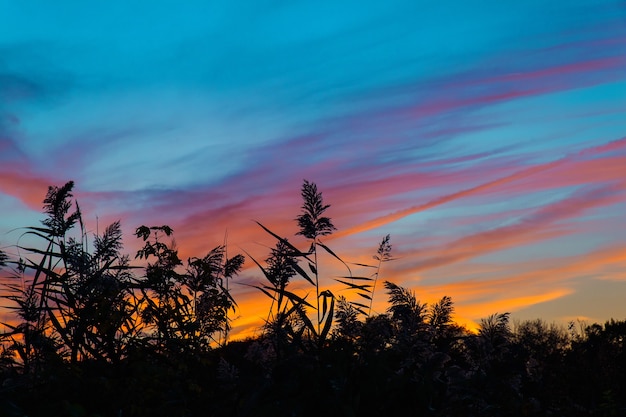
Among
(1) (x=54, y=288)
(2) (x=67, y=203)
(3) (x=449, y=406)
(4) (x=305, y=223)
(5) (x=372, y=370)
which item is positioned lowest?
(3) (x=449, y=406)

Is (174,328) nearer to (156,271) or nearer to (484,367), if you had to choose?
(156,271)

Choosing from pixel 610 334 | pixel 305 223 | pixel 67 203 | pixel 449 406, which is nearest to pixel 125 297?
pixel 67 203

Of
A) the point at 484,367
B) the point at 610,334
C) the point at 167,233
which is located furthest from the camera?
the point at 610,334

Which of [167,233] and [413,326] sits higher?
[167,233]

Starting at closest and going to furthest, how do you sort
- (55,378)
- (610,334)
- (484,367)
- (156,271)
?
1. (55,378)
2. (484,367)
3. (156,271)
4. (610,334)

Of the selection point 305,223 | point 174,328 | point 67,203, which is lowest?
point 174,328

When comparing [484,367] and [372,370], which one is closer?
[372,370]

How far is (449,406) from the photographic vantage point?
222 inches

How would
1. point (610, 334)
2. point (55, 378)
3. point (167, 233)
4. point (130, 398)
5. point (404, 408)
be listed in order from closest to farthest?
point (404, 408) → point (130, 398) → point (55, 378) → point (167, 233) → point (610, 334)

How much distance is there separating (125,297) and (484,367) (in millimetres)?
3749

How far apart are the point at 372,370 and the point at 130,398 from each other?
6.62 ft

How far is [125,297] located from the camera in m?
7.25

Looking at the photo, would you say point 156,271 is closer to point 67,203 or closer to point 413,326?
point 67,203

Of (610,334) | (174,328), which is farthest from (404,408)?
(610,334)
